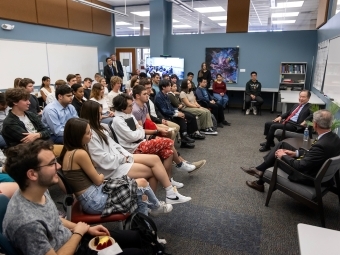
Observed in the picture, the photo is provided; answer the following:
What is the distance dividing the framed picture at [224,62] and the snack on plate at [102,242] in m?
7.88

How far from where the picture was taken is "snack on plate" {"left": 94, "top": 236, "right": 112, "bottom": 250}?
143 centimetres

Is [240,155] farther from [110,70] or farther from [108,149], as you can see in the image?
[110,70]

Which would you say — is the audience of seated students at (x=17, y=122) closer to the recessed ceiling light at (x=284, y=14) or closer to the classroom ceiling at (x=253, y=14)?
the classroom ceiling at (x=253, y=14)

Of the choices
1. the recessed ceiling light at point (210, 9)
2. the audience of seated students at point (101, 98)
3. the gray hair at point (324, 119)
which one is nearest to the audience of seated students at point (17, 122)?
the audience of seated students at point (101, 98)

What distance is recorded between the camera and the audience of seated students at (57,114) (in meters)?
3.12

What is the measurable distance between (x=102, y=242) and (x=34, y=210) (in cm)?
42

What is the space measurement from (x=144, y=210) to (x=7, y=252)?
103 centimetres

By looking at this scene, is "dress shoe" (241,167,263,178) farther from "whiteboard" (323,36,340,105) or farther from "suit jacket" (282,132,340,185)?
"whiteboard" (323,36,340,105)

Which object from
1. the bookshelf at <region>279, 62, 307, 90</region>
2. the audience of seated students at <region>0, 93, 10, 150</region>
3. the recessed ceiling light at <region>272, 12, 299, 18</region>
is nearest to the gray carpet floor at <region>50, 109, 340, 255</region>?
the audience of seated students at <region>0, 93, 10, 150</region>

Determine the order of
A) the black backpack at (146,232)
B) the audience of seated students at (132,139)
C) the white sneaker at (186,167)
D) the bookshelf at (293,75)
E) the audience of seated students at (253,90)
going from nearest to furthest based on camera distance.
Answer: the black backpack at (146,232) < the audience of seated students at (132,139) < the white sneaker at (186,167) < the audience of seated students at (253,90) < the bookshelf at (293,75)

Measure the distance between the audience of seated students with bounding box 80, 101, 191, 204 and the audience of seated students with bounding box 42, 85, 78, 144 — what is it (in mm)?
1001

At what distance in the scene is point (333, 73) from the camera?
4707 mm

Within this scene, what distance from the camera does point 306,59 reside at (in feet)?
25.9

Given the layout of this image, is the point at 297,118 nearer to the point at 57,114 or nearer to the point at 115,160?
the point at 115,160
